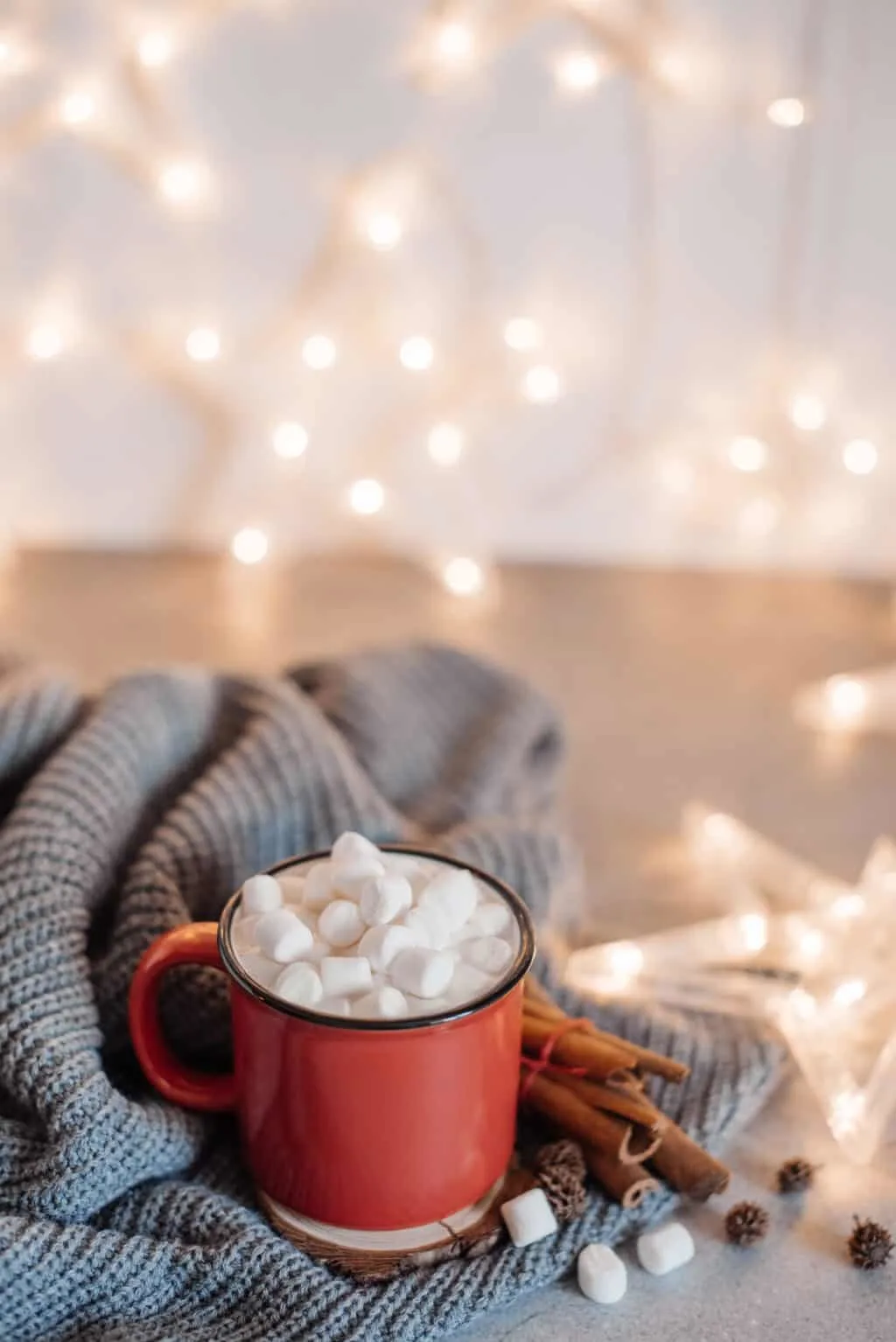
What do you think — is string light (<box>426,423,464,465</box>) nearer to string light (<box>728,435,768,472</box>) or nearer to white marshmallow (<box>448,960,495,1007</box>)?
string light (<box>728,435,768,472</box>)

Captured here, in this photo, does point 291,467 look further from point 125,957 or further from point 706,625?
point 125,957

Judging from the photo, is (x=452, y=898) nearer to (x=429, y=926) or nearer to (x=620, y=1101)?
(x=429, y=926)

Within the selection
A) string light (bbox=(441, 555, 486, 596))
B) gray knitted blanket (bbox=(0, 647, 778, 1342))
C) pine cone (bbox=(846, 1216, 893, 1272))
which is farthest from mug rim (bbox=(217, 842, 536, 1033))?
string light (bbox=(441, 555, 486, 596))

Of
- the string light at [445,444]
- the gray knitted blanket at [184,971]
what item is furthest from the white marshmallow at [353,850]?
the string light at [445,444]

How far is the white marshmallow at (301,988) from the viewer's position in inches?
25.1

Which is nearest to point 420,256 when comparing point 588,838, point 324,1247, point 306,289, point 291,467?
Result: point 306,289

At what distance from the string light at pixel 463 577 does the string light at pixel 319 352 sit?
0.95 ft

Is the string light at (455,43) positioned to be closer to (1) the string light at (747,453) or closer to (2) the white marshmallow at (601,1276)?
(1) the string light at (747,453)

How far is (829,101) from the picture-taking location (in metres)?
1.58

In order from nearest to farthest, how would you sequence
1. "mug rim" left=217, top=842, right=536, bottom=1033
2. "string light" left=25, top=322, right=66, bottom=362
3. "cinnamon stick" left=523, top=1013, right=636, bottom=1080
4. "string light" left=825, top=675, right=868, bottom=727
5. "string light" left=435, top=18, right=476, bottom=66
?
"mug rim" left=217, top=842, right=536, bottom=1033 → "cinnamon stick" left=523, top=1013, right=636, bottom=1080 → "string light" left=825, top=675, right=868, bottom=727 → "string light" left=435, top=18, right=476, bottom=66 → "string light" left=25, top=322, right=66, bottom=362

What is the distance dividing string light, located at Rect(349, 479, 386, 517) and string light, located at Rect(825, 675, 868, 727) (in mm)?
623

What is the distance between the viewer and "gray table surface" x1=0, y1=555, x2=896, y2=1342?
69cm

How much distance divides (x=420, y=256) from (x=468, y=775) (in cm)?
85

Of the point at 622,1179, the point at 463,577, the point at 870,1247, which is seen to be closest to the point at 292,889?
the point at 622,1179
